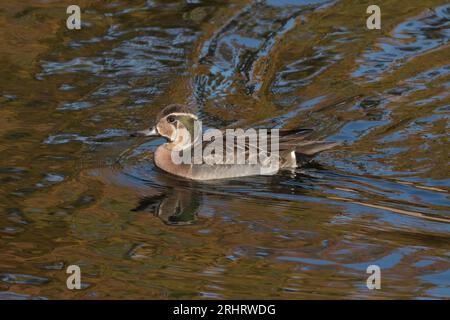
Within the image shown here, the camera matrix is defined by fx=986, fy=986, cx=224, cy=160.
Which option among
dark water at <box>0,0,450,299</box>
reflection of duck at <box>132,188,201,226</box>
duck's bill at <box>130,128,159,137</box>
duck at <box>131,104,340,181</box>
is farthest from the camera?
duck's bill at <box>130,128,159,137</box>

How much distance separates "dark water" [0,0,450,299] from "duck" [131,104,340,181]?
20 centimetres

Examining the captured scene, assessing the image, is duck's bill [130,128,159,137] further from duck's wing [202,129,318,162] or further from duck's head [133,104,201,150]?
duck's wing [202,129,318,162]

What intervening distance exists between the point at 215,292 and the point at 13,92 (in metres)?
6.16

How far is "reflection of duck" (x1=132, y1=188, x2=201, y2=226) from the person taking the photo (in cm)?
1000

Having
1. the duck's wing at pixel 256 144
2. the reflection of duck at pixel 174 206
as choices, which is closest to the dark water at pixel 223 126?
the reflection of duck at pixel 174 206

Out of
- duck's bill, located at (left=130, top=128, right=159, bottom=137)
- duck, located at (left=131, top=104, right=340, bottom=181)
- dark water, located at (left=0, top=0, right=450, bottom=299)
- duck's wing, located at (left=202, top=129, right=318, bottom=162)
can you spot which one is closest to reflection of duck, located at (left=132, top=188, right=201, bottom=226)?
dark water, located at (left=0, top=0, right=450, bottom=299)

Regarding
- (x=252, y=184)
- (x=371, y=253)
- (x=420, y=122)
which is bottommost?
(x=371, y=253)

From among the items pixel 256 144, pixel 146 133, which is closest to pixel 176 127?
pixel 146 133

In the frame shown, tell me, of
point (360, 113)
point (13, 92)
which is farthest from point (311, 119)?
point (13, 92)

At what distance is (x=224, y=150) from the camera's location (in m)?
11.4

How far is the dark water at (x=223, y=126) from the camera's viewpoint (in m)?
8.62
